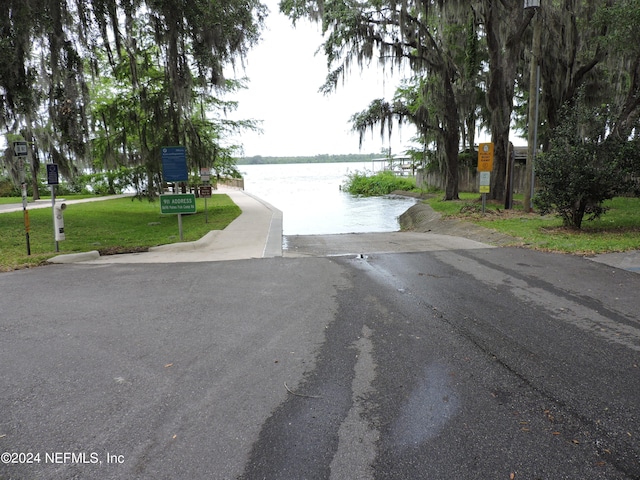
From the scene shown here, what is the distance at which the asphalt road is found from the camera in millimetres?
2408

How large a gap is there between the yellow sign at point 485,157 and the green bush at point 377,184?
21180mm

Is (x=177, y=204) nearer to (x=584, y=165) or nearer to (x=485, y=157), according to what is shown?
(x=584, y=165)

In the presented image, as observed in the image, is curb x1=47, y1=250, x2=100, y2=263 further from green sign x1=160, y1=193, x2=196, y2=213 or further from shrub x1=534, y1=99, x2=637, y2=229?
shrub x1=534, y1=99, x2=637, y2=229

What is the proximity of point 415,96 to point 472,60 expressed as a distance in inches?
282

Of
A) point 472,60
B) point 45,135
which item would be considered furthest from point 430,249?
point 45,135

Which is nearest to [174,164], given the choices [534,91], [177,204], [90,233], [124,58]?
[177,204]

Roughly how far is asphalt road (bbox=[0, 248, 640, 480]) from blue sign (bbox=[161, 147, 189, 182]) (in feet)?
16.4

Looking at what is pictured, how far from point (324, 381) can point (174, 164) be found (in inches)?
345

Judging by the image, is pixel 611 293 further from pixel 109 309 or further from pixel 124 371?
pixel 109 309

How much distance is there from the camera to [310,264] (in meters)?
7.85

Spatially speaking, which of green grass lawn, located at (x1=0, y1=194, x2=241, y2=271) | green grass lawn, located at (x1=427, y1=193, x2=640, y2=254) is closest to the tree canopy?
green grass lawn, located at (x1=0, y1=194, x2=241, y2=271)

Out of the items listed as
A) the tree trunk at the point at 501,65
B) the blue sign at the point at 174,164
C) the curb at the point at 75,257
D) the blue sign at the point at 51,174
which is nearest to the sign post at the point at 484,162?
the tree trunk at the point at 501,65

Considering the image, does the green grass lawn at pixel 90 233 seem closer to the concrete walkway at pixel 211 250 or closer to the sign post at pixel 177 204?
the concrete walkway at pixel 211 250

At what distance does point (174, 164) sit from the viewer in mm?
10703
